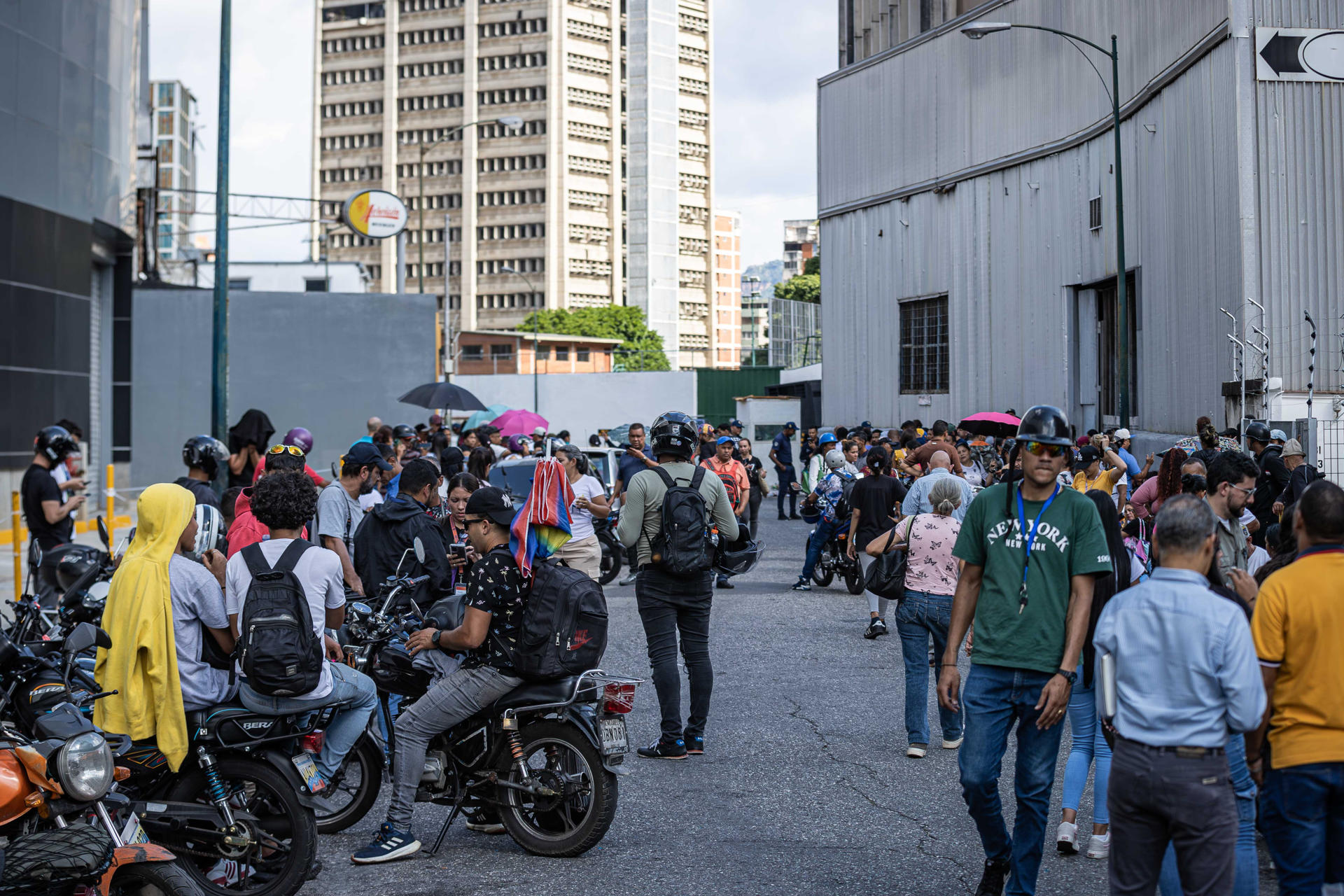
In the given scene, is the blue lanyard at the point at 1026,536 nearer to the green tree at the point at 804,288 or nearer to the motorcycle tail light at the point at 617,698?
the motorcycle tail light at the point at 617,698

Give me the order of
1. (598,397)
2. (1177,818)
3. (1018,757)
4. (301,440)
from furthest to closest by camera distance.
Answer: (598,397), (301,440), (1018,757), (1177,818)

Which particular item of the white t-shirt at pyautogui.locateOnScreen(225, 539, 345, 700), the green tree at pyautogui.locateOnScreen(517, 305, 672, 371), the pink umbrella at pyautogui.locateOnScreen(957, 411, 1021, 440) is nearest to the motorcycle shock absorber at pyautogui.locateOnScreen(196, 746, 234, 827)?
the white t-shirt at pyautogui.locateOnScreen(225, 539, 345, 700)

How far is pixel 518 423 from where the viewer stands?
108 feet

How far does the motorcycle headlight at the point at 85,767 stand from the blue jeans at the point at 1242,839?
11.3 ft

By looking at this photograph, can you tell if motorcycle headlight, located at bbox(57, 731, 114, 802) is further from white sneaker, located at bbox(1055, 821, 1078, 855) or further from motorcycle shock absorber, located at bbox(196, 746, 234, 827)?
white sneaker, located at bbox(1055, 821, 1078, 855)

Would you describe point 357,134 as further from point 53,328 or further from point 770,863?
point 770,863

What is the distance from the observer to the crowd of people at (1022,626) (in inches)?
162

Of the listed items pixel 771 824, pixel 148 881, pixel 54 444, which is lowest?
pixel 771 824

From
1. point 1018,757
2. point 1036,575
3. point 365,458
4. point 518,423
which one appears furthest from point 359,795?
point 518,423

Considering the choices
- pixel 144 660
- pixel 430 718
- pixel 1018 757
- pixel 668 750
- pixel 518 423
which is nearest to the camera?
pixel 1018 757

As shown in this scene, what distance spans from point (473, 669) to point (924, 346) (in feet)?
111

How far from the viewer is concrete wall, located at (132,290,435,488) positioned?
117 ft

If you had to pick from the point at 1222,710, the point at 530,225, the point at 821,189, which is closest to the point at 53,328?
the point at 1222,710

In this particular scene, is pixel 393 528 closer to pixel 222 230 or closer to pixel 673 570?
pixel 673 570
